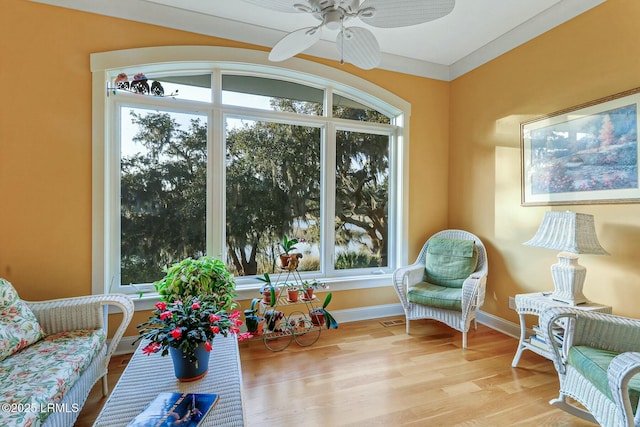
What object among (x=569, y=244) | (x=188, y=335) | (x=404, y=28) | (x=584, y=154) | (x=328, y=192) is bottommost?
(x=188, y=335)

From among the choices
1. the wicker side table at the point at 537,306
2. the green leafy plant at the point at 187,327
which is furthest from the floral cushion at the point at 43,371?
the wicker side table at the point at 537,306

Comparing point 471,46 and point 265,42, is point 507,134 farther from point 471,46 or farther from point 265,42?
point 265,42

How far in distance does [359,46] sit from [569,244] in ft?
6.21

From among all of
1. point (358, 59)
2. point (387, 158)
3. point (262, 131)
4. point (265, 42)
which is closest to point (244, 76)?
point (265, 42)

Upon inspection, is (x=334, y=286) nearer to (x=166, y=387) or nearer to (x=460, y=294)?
(x=460, y=294)

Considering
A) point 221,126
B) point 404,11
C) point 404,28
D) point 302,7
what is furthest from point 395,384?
point 404,28

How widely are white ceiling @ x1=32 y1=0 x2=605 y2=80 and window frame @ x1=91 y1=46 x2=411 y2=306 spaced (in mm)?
219

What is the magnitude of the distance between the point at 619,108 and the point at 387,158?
1.93 meters

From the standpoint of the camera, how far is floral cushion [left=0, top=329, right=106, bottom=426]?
1182 mm

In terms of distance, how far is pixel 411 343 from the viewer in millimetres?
2664

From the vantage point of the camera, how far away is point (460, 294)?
8.65ft

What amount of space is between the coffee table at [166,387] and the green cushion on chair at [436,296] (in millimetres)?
1775

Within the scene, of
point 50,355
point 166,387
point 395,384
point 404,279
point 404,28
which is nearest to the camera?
point 166,387

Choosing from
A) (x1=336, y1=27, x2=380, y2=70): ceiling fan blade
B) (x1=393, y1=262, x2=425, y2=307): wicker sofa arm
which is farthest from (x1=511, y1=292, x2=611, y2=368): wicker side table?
(x1=336, y1=27, x2=380, y2=70): ceiling fan blade
